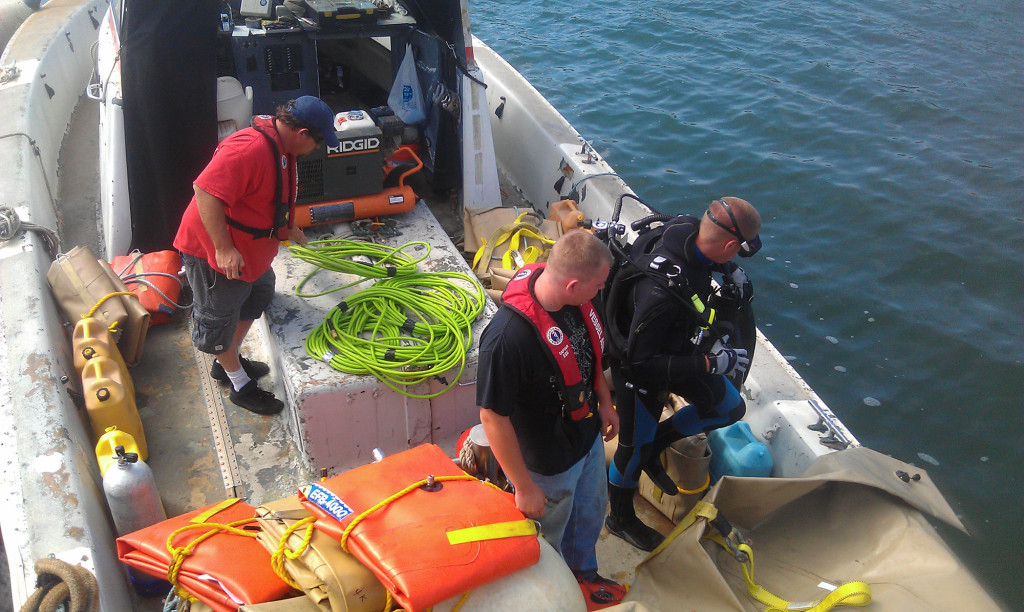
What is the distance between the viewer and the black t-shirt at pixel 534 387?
218 cm

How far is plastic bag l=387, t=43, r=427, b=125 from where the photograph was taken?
203 inches

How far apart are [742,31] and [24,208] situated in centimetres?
1034

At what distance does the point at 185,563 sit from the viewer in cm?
206

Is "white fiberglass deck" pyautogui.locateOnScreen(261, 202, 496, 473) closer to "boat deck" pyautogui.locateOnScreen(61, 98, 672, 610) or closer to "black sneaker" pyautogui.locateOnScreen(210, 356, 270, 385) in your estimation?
"boat deck" pyautogui.locateOnScreen(61, 98, 672, 610)

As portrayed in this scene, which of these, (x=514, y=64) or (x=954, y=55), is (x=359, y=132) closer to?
(x=514, y=64)

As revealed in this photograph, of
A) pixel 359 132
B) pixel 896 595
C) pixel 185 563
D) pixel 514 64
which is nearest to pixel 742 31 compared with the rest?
pixel 514 64

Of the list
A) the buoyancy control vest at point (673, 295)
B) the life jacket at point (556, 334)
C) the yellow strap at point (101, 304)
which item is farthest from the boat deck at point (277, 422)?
the life jacket at point (556, 334)

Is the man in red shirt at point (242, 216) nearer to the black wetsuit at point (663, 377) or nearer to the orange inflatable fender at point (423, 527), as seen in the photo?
the orange inflatable fender at point (423, 527)

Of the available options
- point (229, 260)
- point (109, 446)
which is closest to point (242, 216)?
point (229, 260)

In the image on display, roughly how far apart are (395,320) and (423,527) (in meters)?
1.68

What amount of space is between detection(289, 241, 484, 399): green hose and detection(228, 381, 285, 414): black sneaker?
1.73 feet

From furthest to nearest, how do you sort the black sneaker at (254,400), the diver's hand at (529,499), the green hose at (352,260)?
the green hose at (352,260) < the black sneaker at (254,400) < the diver's hand at (529,499)

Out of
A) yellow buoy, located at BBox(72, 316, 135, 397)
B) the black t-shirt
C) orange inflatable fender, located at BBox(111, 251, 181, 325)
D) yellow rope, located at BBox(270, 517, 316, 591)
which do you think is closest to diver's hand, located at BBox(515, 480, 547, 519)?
the black t-shirt

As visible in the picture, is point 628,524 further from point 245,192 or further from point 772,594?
point 245,192
